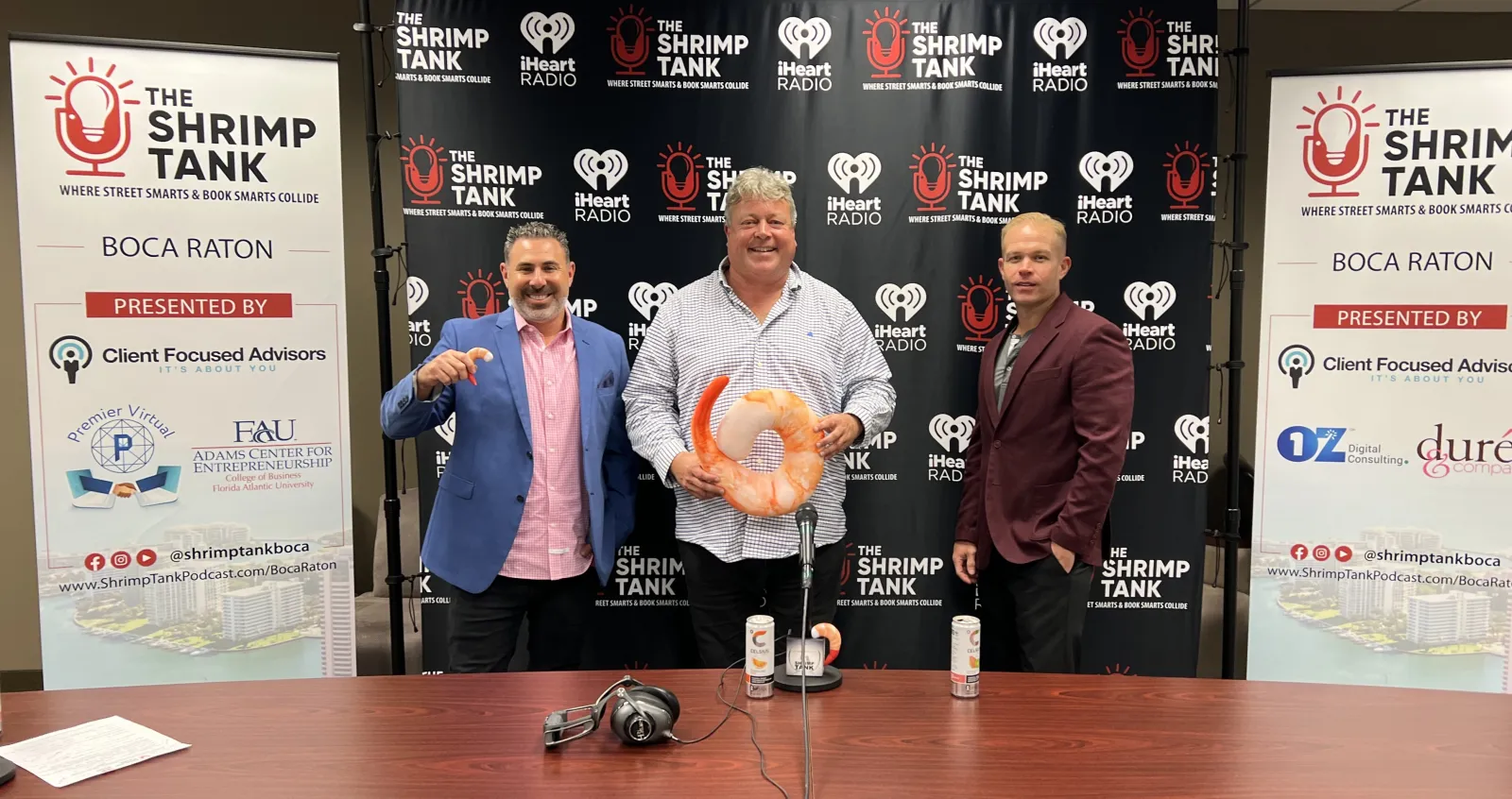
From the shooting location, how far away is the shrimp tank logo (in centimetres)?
303

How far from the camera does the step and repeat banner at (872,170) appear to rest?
3154 mm

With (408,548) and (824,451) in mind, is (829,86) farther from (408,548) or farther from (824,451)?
(408,548)

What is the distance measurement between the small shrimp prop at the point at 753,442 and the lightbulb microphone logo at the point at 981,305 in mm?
979

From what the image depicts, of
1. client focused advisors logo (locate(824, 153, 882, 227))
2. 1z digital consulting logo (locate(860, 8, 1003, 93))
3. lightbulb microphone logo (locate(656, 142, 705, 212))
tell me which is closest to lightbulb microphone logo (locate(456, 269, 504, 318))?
lightbulb microphone logo (locate(656, 142, 705, 212))

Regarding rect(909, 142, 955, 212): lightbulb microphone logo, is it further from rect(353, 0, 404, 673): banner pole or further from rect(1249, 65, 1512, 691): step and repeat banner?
rect(353, 0, 404, 673): banner pole

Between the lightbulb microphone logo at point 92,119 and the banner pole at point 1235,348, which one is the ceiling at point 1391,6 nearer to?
the banner pole at point 1235,348

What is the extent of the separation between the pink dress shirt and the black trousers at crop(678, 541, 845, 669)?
0.36 metres

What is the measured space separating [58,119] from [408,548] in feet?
6.05

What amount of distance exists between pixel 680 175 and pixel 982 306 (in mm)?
1158

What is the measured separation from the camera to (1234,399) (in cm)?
335

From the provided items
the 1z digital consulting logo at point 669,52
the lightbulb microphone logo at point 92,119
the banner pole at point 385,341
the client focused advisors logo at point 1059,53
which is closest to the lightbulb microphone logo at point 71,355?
the lightbulb microphone logo at point 92,119

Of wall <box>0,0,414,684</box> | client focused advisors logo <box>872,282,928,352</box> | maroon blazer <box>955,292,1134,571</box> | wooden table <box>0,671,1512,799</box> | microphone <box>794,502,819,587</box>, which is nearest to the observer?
wooden table <box>0,671,1512,799</box>

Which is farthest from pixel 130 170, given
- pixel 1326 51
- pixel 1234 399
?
pixel 1326 51

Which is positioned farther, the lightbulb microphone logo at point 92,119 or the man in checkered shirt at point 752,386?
the lightbulb microphone logo at point 92,119
